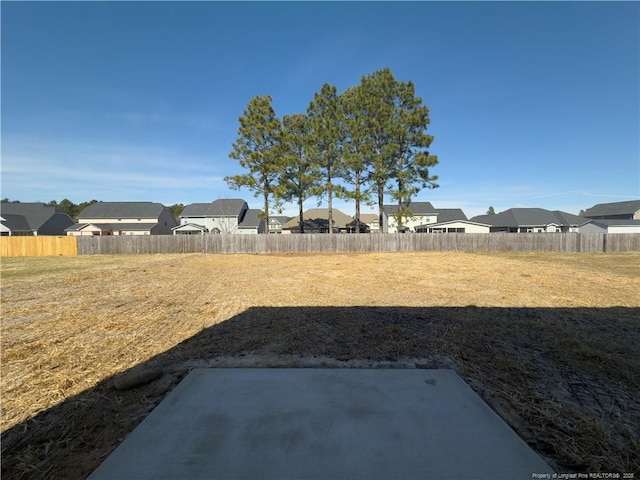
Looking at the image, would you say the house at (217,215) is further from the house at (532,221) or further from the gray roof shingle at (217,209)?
the house at (532,221)

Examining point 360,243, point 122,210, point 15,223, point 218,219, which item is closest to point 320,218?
point 218,219

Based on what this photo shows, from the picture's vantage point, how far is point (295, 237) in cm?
2280

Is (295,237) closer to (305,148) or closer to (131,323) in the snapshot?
(305,148)

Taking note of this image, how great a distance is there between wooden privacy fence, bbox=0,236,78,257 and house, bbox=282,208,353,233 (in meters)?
22.9

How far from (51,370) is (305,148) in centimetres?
Result: 2367

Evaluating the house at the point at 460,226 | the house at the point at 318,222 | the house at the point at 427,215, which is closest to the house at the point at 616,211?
the house at the point at 427,215

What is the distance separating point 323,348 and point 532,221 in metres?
46.2

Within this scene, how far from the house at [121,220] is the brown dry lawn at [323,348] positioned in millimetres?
33594

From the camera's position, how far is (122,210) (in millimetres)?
39969

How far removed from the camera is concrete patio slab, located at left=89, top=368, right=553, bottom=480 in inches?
68.4

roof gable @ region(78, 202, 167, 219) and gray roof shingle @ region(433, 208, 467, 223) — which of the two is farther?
gray roof shingle @ region(433, 208, 467, 223)

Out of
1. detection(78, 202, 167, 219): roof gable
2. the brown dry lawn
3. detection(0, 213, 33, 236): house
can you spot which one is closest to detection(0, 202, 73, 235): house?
detection(0, 213, 33, 236): house

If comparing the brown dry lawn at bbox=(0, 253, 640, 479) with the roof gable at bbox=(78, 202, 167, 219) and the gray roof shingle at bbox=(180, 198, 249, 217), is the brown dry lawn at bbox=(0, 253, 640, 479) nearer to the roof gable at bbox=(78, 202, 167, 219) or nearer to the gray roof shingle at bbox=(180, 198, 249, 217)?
the gray roof shingle at bbox=(180, 198, 249, 217)

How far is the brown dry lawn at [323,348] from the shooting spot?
221 centimetres
